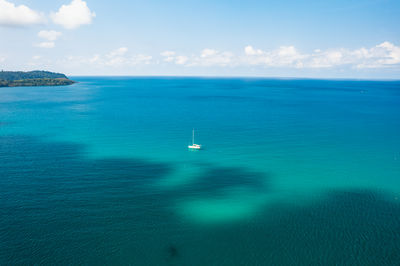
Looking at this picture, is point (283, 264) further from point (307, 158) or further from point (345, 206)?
point (307, 158)

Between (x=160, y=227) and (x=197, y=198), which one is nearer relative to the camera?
(x=160, y=227)

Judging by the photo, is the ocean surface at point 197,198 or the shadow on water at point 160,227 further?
the ocean surface at point 197,198

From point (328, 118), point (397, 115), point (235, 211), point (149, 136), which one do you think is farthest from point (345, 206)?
point (397, 115)

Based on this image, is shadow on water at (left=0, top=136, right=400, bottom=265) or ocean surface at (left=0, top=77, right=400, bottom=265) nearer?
shadow on water at (left=0, top=136, right=400, bottom=265)

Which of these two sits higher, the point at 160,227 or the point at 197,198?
the point at 197,198
